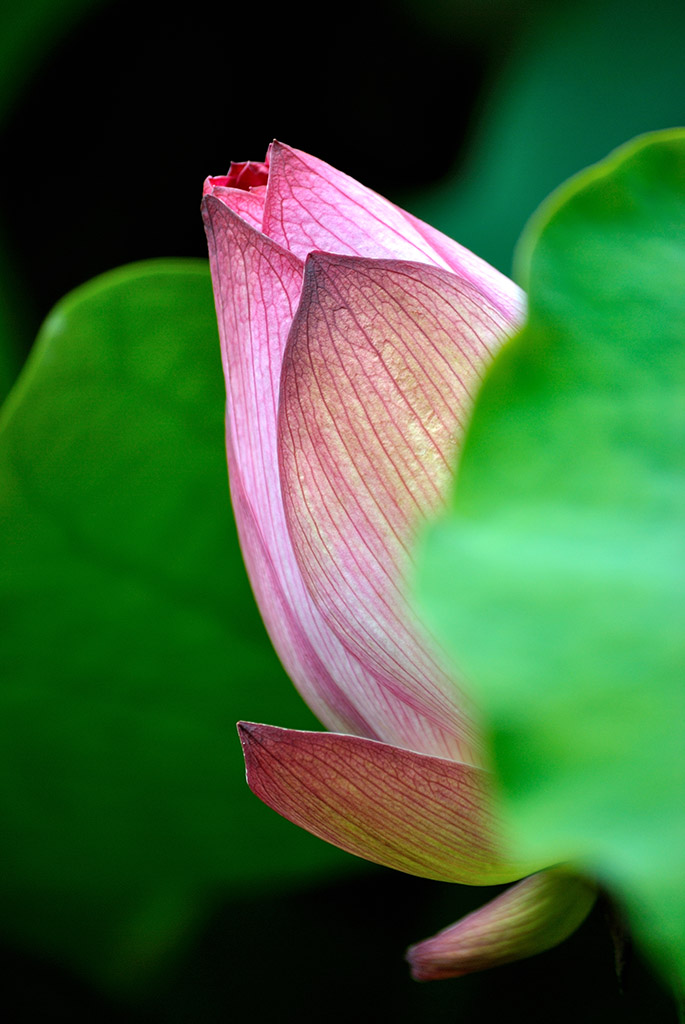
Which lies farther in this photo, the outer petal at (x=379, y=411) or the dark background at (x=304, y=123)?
the dark background at (x=304, y=123)

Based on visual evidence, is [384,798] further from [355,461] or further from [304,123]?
[304,123]

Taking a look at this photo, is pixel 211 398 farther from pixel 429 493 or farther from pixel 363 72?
pixel 363 72

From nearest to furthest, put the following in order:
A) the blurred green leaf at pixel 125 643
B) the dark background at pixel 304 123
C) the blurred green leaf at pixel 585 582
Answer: the blurred green leaf at pixel 585 582 → the blurred green leaf at pixel 125 643 → the dark background at pixel 304 123

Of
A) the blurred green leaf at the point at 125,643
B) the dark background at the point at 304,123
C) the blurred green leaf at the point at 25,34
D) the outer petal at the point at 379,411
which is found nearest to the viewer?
the outer petal at the point at 379,411

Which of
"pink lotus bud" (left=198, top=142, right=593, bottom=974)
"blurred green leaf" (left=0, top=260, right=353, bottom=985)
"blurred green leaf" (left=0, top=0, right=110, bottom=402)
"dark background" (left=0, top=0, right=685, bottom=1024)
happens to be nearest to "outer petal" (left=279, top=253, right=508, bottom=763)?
"pink lotus bud" (left=198, top=142, right=593, bottom=974)

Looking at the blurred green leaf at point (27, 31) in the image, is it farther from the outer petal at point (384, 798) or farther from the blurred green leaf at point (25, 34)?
the outer petal at point (384, 798)

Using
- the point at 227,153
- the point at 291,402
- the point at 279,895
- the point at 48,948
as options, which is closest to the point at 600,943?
the point at 279,895

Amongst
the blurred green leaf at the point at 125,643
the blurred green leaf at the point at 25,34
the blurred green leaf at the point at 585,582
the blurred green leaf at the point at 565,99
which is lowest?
the blurred green leaf at the point at 125,643

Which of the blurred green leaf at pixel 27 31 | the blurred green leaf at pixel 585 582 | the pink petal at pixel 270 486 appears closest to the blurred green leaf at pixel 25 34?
the blurred green leaf at pixel 27 31

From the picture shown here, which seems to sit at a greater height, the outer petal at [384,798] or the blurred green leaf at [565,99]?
the blurred green leaf at [565,99]
